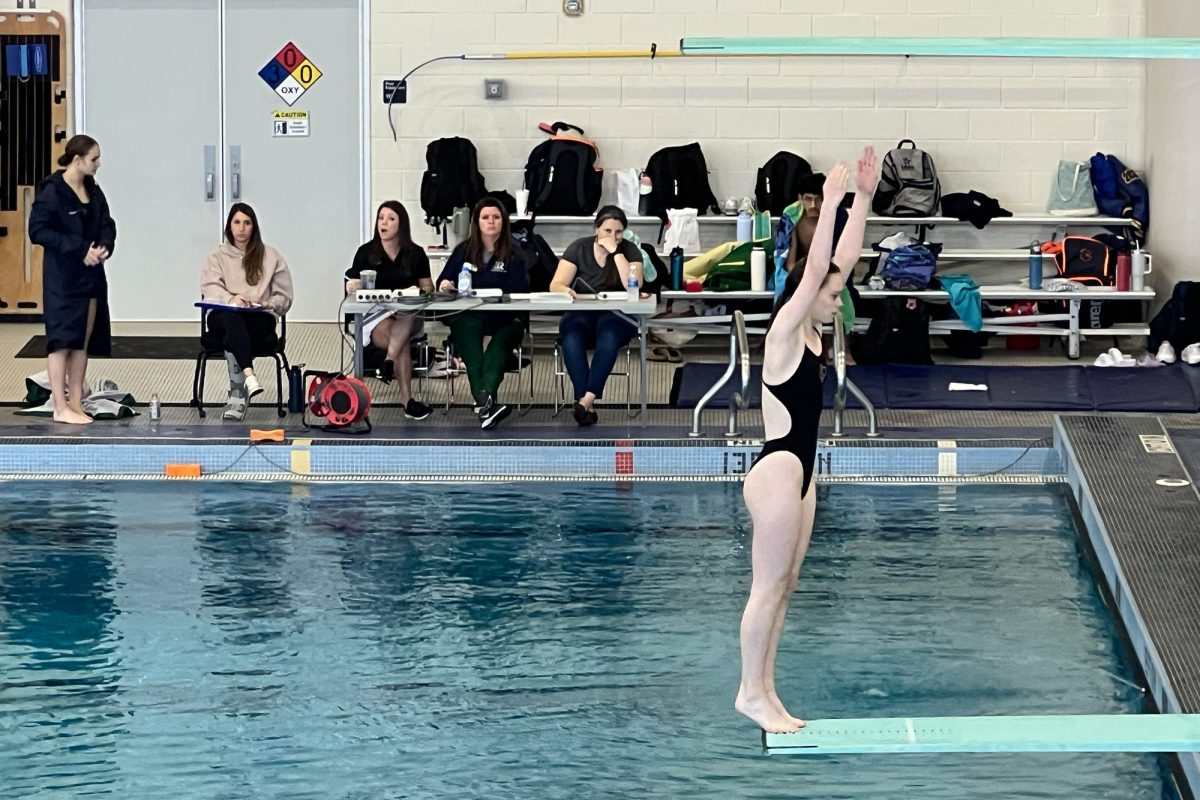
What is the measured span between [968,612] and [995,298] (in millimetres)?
4599

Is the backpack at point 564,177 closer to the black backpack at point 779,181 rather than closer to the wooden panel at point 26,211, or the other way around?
the black backpack at point 779,181

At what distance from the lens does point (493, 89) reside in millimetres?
10977

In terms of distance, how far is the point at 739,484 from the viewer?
7.98 m

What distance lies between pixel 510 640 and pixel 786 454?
6.11 feet

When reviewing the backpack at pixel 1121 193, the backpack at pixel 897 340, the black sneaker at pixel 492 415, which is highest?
the backpack at pixel 1121 193

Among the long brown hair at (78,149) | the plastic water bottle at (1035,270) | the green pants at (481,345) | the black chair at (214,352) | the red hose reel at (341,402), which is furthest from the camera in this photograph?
the plastic water bottle at (1035,270)

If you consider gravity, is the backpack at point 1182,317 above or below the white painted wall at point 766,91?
below

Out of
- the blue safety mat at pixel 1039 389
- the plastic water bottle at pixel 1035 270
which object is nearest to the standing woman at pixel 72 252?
the blue safety mat at pixel 1039 389

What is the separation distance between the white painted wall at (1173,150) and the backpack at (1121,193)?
2.5 inches

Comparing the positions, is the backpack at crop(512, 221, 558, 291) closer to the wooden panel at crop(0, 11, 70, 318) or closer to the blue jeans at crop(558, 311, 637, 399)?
the blue jeans at crop(558, 311, 637, 399)

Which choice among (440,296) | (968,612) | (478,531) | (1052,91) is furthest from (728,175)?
(968,612)

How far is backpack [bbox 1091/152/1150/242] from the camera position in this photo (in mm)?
10797

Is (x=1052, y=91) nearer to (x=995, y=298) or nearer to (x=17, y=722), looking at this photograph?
(x=995, y=298)

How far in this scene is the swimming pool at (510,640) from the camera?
489 centimetres
